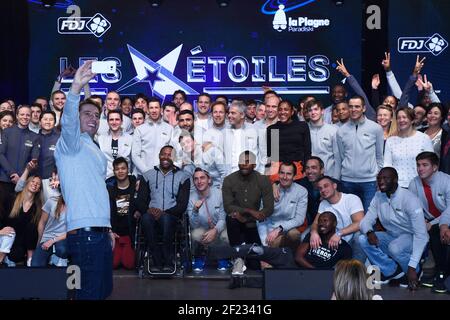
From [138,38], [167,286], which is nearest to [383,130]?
[167,286]

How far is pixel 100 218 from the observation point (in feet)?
16.8

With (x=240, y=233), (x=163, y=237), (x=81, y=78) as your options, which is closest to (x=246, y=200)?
(x=240, y=233)

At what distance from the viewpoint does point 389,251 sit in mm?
7695

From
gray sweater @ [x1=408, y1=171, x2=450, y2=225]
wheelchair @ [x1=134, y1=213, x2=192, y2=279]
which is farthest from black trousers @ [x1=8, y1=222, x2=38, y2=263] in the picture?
gray sweater @ [x1=408, y1=171, x2=450, y2=225]

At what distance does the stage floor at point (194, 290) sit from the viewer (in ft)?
23.5

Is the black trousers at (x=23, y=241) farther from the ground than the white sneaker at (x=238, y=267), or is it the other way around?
the black trousers at (x=23, y=241)

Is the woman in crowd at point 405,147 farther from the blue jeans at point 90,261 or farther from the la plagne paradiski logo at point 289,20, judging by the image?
the blue jeans at point 90,261

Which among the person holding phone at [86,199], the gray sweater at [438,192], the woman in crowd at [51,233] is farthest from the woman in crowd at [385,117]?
the person holding phone at [86,199]

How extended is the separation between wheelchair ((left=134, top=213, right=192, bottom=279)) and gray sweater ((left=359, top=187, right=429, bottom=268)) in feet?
5.44

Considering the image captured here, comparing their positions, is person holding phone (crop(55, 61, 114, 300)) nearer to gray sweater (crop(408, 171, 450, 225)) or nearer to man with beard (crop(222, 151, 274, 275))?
man with beard (crop(222, 151, 274, 275))

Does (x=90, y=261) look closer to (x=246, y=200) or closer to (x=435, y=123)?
(x=246, y=200)

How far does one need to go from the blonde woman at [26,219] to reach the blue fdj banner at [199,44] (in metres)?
3.47

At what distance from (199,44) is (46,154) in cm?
355

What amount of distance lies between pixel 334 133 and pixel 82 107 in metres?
4.07
